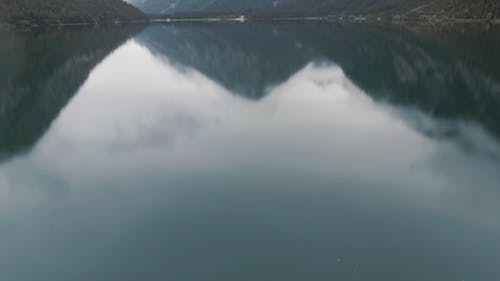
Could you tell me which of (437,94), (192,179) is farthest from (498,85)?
(192,179)

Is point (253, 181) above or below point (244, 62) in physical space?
above

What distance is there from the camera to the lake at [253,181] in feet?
67.9

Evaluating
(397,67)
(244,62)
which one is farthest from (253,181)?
(244,62)

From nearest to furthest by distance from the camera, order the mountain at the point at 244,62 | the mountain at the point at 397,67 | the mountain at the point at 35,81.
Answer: the mountain at the point at 35,81, the mountain at the point at 397,67, the mountain at the point at 244,62

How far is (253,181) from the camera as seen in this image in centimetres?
3019

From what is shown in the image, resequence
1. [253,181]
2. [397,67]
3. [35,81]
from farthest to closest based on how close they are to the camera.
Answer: [397,67] → [35,81] → [253,181]

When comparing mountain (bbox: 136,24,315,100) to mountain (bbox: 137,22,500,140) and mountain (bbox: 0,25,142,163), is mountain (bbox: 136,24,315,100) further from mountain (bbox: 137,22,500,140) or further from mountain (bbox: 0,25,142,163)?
mountain (bbox: 0,25,142,163)

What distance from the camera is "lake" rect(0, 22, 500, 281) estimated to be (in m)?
20.7

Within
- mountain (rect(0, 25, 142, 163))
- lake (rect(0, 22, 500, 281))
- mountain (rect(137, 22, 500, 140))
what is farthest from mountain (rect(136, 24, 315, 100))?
mountain (rect(0, 25, 142, 163))

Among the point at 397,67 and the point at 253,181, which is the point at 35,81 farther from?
the point at 253,181

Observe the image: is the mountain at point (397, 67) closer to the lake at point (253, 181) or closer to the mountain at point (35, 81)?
the lake at point (253, 181)

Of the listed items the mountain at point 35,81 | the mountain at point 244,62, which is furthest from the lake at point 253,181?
the mountain at point 244,62

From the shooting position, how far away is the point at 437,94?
197 ft

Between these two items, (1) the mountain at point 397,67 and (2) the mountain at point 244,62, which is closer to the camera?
(1) the mountain at point 397,67
